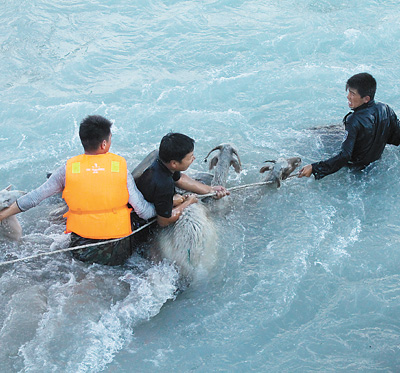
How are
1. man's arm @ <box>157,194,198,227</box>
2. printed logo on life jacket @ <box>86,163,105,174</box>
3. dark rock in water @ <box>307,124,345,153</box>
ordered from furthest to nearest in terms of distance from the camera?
dark rock in water @ <box>307,124,345,153</box> → man's arm @ <box>157,194,198,227</box> → printed logo on life jacket @ <box>86,163,105,174</box>

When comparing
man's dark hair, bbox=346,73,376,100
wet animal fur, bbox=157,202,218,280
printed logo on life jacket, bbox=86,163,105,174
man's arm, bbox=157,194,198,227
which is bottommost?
wet animal fur, bbox=157,202,218,280

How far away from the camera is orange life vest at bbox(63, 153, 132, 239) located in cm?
425

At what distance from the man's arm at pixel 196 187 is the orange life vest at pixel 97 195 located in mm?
749

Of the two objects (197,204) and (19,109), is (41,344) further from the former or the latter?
(19,109)

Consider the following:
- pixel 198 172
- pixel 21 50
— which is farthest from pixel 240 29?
pixel 198 172

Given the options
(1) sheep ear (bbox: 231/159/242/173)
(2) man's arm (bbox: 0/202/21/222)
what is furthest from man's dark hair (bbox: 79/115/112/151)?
(1) sheep ear (bbox: 231/159/242/173)

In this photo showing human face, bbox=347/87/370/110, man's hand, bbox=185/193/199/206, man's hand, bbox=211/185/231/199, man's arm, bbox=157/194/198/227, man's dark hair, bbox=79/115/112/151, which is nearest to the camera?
man's dark hair, bbox=79/115/112/151

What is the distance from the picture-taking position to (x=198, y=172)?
5953 mm

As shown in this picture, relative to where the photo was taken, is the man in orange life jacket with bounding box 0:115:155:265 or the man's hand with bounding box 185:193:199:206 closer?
the man in orange life jacket with bounding box 0:115:155:265

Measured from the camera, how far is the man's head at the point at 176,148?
436 centimetres

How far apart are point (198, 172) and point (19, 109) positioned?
3563mm

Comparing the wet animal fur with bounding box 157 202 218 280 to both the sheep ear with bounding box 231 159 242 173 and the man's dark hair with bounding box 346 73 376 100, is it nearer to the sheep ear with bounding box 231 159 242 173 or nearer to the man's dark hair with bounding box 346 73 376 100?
the sheep ear with bounding box 231 159 242 173

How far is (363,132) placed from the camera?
5.62m

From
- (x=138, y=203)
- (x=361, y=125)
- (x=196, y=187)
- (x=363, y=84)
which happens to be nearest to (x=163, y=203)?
(x=138, y=203)
